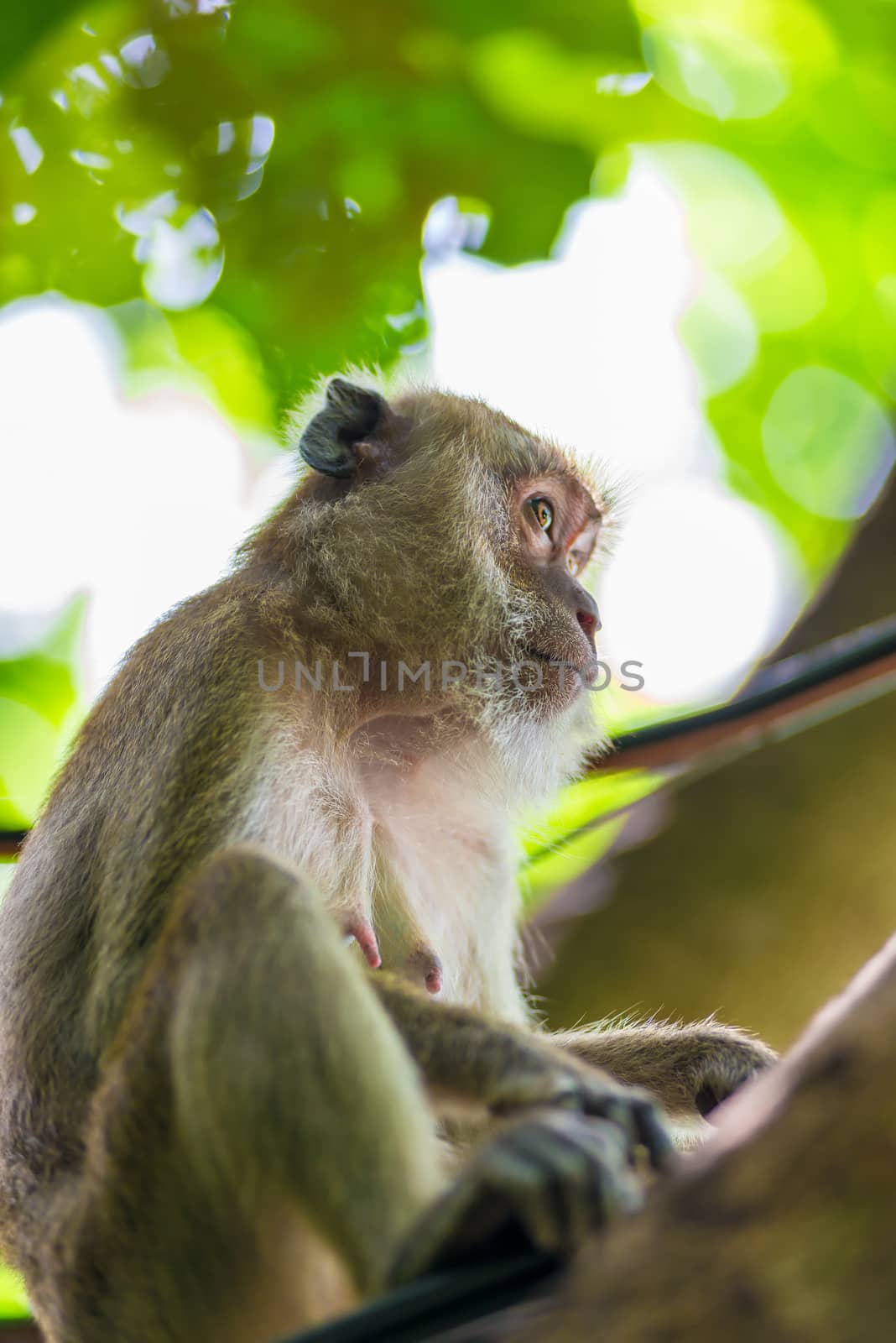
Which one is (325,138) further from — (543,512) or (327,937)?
(327,937)

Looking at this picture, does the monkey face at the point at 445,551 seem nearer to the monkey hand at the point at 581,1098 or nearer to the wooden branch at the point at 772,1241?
Answer: the monkey hand at the point at 581,1098

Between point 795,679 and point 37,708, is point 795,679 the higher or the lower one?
the higher one

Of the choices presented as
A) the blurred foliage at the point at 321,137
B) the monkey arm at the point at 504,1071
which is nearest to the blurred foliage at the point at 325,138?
the blurred foliage at the point at 321,137

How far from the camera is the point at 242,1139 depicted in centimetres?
249

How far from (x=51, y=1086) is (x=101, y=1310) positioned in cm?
66

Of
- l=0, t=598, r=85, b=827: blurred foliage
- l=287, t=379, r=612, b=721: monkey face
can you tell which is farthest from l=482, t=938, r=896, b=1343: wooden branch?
l=0, t=598, r=85, b=827: blurred foliage

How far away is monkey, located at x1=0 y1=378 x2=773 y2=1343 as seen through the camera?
8.10 ft

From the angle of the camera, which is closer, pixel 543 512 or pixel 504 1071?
pixel 504 1071

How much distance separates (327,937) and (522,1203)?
762 millimetres

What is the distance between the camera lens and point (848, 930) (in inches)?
214

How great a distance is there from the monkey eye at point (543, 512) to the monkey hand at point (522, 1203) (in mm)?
2974

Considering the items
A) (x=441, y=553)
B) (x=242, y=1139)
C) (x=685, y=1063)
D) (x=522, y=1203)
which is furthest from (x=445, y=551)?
(x=522, y=1203)

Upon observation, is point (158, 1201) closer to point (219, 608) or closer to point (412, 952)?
point (412, 952)

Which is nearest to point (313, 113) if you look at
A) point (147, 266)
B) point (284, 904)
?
point (147, 266)
